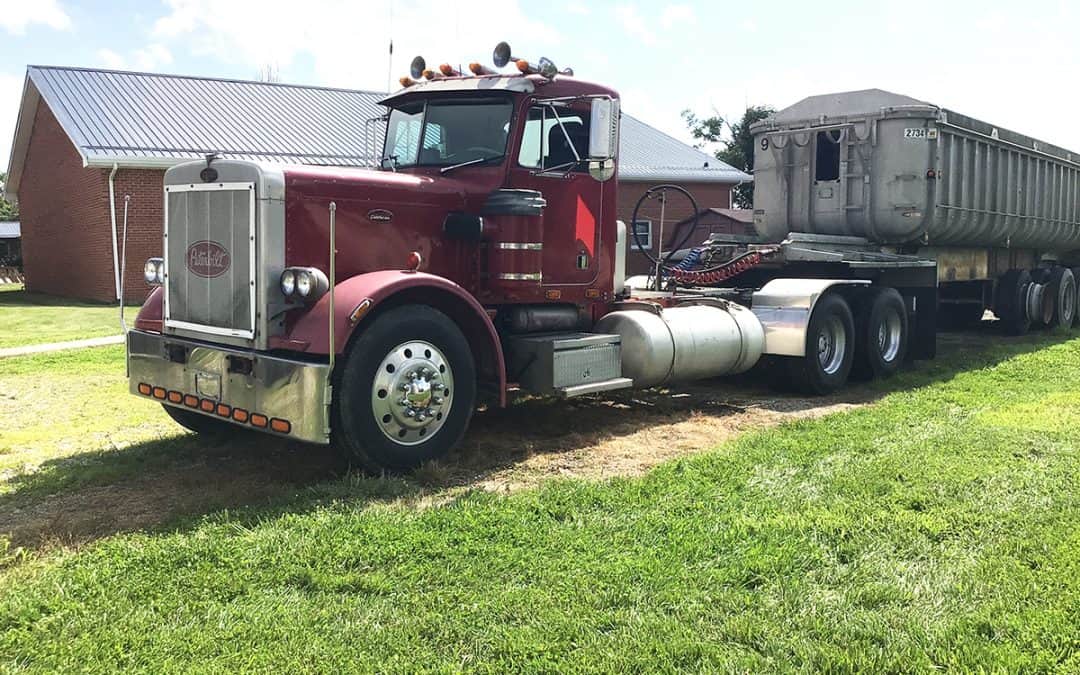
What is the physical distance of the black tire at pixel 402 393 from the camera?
18.7 feet

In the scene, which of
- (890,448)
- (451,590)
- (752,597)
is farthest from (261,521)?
(890,448)

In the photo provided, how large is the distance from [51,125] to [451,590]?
2440 centimetres

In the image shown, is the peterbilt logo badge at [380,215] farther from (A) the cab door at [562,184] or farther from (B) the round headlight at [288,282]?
(A) the cab door at [562,184]

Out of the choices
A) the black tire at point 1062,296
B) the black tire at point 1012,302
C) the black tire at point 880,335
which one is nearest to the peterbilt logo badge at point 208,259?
the black tire at point 880,335

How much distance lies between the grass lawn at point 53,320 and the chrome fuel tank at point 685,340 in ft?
33.1

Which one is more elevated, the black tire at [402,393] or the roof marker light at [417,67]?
the roof marker light at [417,67]

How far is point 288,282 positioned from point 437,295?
1.03 metres

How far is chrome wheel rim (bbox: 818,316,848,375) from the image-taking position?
9992 millimetres

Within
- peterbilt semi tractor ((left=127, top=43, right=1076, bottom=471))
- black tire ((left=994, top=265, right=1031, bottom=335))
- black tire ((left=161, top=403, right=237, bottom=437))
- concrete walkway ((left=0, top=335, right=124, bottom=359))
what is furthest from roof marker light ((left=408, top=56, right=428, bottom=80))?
black tire ((left=994, top=265, right=1031, bottom=335))

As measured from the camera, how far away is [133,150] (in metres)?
20.3

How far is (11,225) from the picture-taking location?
4412cm

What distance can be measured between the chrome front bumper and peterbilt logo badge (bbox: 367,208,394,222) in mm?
1197

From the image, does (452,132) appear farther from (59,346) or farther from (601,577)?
(59,346)

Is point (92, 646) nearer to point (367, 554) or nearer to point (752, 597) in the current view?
point (367, 554)
